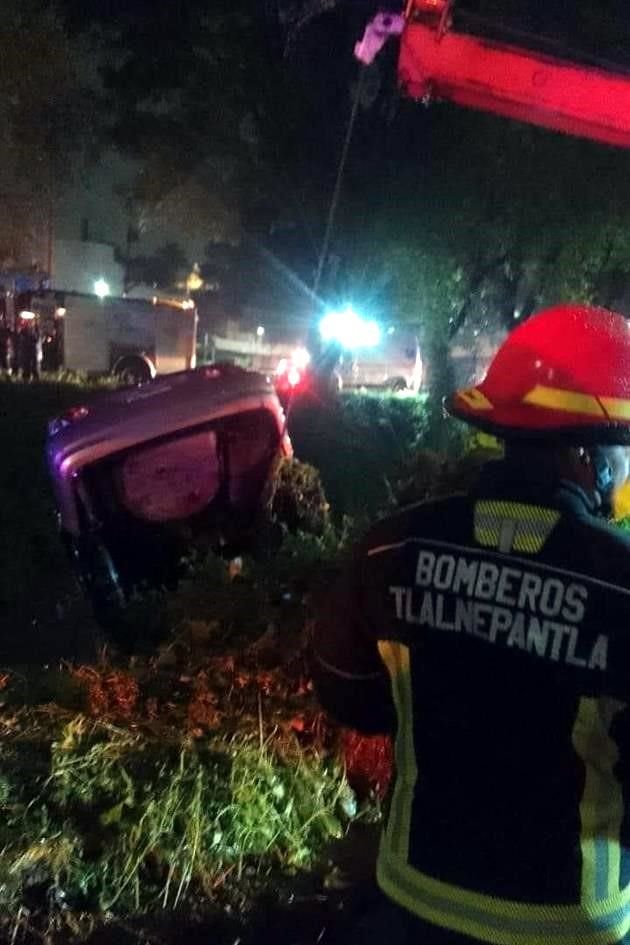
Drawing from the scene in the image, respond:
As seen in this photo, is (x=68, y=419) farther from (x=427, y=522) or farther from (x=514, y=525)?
(x=514, y=525)

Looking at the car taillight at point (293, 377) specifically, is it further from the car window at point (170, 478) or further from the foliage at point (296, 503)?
the car window at point (170, 478)

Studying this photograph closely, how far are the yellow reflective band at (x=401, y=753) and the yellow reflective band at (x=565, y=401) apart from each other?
445 mm

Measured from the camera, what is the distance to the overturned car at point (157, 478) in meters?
6.18

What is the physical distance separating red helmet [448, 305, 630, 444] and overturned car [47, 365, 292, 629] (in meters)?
4.28

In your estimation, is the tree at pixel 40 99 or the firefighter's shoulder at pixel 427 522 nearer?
the firefighter's shoulder at pixel 427 522

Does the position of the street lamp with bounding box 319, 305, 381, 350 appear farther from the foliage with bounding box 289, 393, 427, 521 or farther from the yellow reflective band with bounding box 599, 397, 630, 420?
the yellow reflective band with bounding box 599, 397, 630, 420

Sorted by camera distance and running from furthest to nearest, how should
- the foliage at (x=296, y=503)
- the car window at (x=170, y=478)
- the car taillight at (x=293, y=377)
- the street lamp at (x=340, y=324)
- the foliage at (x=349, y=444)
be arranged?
1. the street lamp at (x=340, y=324)
2. the car taillight at (x=293, y=377)
3. the foliage at (x=349, y=444)
4. the foliage at (x=296, y=503)
5. the car window at (x=170, y=478)

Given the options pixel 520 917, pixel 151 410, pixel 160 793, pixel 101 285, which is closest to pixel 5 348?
pixel 151 410

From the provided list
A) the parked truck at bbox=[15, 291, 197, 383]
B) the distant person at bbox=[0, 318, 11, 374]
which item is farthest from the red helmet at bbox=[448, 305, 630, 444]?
the parked truck at bbox=[15, 291, 197, 383]

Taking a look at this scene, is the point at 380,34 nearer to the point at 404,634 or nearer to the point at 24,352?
the point at 404,634

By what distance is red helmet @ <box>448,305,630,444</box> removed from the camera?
1733 mm

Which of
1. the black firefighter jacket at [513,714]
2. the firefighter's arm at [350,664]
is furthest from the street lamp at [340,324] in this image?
the black firefighter jacket at [513,714]

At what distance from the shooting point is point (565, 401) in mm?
1753

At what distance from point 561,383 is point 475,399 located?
16cm
